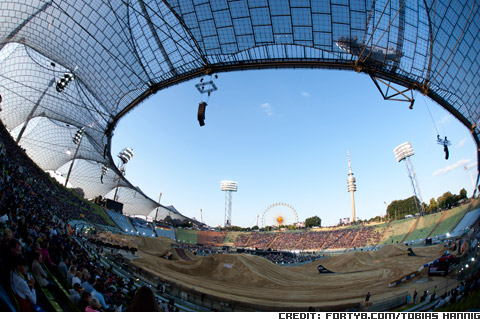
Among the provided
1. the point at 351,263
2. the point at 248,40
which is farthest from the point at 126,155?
the point at 248,40

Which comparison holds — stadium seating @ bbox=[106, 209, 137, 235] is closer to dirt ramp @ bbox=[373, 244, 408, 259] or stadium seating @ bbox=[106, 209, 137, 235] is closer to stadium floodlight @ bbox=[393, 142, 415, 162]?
dirt ramp @ bbox=[373, 244, 408, 259]

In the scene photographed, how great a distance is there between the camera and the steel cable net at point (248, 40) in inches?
667

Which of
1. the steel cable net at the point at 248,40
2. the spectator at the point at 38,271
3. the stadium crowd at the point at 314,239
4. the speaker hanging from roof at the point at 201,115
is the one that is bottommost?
the stadium crowd at the point at 314,239

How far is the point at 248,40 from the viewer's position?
18.6 meters

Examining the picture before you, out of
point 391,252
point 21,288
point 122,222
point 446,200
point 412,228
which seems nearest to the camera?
point 21,288

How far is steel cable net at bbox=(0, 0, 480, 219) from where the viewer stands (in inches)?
667

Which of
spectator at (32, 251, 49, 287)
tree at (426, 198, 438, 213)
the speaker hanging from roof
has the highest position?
the speaker hanging from roof

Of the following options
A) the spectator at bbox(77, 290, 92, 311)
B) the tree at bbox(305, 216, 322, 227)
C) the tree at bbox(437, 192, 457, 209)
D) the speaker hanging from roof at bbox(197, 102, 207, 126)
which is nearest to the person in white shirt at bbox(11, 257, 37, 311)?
the spectator at bbox(77, 290, 92, 311)

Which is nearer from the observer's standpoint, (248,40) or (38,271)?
(38,271)

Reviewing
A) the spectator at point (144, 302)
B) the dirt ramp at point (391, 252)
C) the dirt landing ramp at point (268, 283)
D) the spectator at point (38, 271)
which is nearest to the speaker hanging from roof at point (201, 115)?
the dirt landing ramp at point (268, 283)

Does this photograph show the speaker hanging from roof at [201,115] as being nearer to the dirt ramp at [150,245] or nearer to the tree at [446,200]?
the dirt ramp at [150,245]

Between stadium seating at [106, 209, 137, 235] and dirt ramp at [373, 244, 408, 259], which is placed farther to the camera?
stadium seating at [106, 209, 137, 235]

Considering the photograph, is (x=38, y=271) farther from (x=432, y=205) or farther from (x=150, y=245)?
(x=432, y=205)

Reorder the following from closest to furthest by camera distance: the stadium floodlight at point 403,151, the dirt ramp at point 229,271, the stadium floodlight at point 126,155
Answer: the dirt ramp at point 229,271
the stadium floodlight at point 126,155
the stadium floodlight at point 403,151
